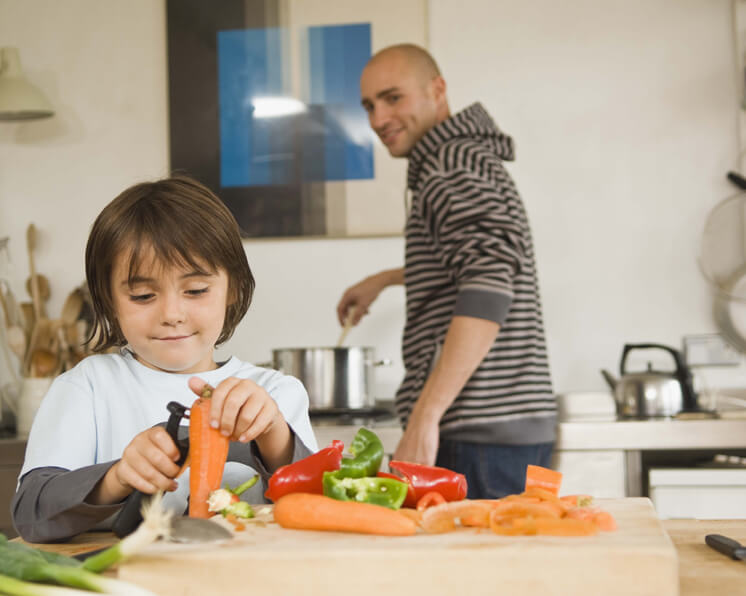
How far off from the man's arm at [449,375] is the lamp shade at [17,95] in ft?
A: 4.75

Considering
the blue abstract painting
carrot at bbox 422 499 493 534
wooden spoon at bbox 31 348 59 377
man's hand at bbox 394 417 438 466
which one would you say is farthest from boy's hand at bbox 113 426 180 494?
the blue abstract painting

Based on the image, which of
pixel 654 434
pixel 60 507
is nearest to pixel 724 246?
pixel 654 434

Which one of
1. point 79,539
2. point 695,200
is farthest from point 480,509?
point 695,200

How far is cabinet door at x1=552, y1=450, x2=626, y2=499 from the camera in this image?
1.92 m

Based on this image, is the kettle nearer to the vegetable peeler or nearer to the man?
the man

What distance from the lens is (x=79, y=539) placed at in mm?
896

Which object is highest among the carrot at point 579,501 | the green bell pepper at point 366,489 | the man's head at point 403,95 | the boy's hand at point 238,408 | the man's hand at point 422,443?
the man's head at point 403,95

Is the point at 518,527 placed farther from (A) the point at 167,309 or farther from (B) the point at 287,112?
(B) the point at 287,112

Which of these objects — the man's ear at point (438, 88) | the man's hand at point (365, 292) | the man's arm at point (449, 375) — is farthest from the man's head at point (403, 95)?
the man's arm at point (449, 375)

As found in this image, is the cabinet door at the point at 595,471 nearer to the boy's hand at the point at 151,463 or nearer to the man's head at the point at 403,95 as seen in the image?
the man's head at the point at 403,95

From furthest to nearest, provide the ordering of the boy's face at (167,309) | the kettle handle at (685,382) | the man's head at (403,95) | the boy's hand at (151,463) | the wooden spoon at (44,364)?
the wooden spoon at (44,364), the kettle handle at (685,382), the man's head at (403,95), the boy's face at (167,309), the boy's hand at (151,463)

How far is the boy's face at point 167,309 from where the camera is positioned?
95 centimetres

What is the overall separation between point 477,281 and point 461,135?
1.07ft

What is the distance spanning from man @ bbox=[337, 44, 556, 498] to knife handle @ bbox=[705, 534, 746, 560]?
828 mm
